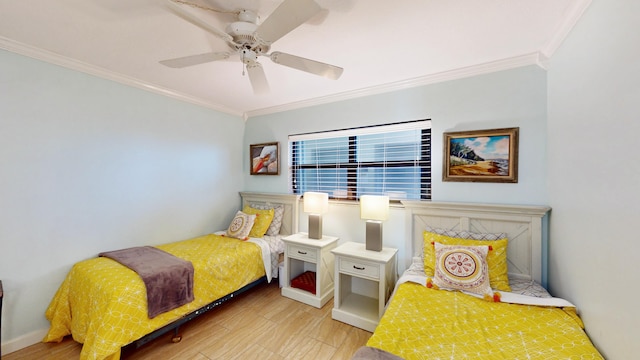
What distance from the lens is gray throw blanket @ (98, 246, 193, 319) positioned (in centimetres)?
189

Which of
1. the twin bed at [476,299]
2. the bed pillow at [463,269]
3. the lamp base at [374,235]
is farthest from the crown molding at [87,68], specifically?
the bed pillow at [463,269]

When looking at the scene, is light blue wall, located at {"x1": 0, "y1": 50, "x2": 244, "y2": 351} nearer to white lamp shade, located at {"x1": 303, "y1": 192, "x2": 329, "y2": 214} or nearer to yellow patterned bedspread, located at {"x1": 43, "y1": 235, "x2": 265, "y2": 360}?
yellow patterned bedspread, located at {"x1": 43, "y1": 235, "x2": 265, "y2": 360}

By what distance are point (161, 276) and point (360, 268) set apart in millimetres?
1722

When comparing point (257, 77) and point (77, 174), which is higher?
point (257, 77)

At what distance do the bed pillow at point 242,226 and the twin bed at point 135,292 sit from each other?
0.07 meters

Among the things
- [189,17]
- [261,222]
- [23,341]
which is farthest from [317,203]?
[23,341]

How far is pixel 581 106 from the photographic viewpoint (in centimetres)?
144

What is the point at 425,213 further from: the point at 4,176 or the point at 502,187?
the point at 4,176

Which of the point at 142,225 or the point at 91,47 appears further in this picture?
the point at 142,225

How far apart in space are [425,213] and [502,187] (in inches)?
26.7

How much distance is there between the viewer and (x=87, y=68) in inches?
88.7

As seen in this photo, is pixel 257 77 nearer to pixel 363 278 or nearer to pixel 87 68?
pixel 87 68

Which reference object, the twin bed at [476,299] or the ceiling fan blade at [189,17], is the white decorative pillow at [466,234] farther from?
the ceiling fan blade at [189,17]

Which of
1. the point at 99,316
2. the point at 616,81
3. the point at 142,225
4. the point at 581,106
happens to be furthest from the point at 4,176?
the point at 581,106
